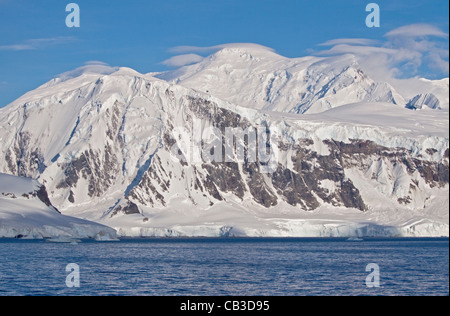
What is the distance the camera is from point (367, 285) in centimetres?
10306

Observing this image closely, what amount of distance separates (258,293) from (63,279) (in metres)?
27.3

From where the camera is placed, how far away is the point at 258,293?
Result: 9494 cm

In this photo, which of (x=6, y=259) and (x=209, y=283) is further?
(x=6, y=259)

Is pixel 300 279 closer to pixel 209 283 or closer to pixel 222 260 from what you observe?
pixel 209 283

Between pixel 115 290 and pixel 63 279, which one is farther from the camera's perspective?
pixel 63 279

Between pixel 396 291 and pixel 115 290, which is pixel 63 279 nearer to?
pixel 115 290

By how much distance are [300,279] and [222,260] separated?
134 feet

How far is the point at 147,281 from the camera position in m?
107
